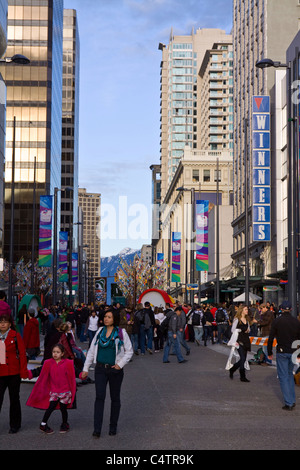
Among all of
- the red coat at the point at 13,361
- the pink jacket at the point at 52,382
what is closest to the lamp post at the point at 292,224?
the pink jacket at the point at 52,382

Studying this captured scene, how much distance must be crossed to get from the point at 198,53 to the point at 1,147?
119474mm

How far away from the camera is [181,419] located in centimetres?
1052

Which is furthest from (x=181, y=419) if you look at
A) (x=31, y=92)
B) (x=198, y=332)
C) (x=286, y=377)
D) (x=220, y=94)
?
(x=220, y=94)

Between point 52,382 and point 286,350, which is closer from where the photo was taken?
point 52,382

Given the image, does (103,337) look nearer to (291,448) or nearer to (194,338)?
(291,448)

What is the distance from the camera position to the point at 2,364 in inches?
375

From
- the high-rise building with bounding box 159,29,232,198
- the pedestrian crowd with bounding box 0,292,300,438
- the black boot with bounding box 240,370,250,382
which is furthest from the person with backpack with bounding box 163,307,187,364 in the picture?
the high-rise building with bounding box 159,29,232,198

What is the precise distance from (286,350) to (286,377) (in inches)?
17.8

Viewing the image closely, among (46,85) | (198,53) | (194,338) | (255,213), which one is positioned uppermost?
(198,53)

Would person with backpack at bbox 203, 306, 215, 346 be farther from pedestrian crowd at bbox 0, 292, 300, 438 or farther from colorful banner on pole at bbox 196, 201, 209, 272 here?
colorful banner on pole at bbox 196, 201, 209, 272

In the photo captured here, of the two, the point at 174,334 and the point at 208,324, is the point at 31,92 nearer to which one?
the point at 208,324

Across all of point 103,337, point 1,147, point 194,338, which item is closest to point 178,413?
point 103,337

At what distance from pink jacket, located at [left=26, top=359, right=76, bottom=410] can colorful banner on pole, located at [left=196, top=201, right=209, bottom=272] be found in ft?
132

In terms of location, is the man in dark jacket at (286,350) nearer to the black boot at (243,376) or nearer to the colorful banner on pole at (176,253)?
the black boot at (243,376)
